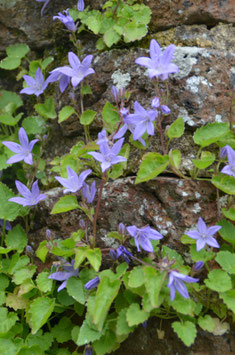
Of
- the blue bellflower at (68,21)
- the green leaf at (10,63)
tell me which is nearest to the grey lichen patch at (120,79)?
the blue bellflower at (68,21)

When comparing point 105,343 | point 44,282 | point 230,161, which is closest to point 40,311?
point 44,282

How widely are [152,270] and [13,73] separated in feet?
7.01

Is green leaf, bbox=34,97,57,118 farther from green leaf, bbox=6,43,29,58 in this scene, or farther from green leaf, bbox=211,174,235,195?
green leaf, bbox=211,174,235,195

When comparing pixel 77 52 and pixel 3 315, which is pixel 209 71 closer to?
pixel 77 52

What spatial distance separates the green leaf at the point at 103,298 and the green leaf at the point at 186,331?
322 millimetres

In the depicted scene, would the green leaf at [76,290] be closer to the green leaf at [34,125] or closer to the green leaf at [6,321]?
the green leaf at [6,321]

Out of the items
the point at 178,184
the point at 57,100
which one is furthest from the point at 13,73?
the point at 178,184

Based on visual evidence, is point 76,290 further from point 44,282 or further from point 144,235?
point 144,235

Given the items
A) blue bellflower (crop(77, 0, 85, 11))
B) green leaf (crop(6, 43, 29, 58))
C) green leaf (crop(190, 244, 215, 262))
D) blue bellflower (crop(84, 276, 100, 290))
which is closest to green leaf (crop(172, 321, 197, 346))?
green leaf (crop(190, 244, 215, 262))

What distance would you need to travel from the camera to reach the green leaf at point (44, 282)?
2.31 metres

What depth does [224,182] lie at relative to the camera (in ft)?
7.16

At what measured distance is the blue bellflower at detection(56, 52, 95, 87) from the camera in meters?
2.51

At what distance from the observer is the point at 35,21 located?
10.6 ft

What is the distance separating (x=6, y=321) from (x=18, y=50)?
1.90 metres
